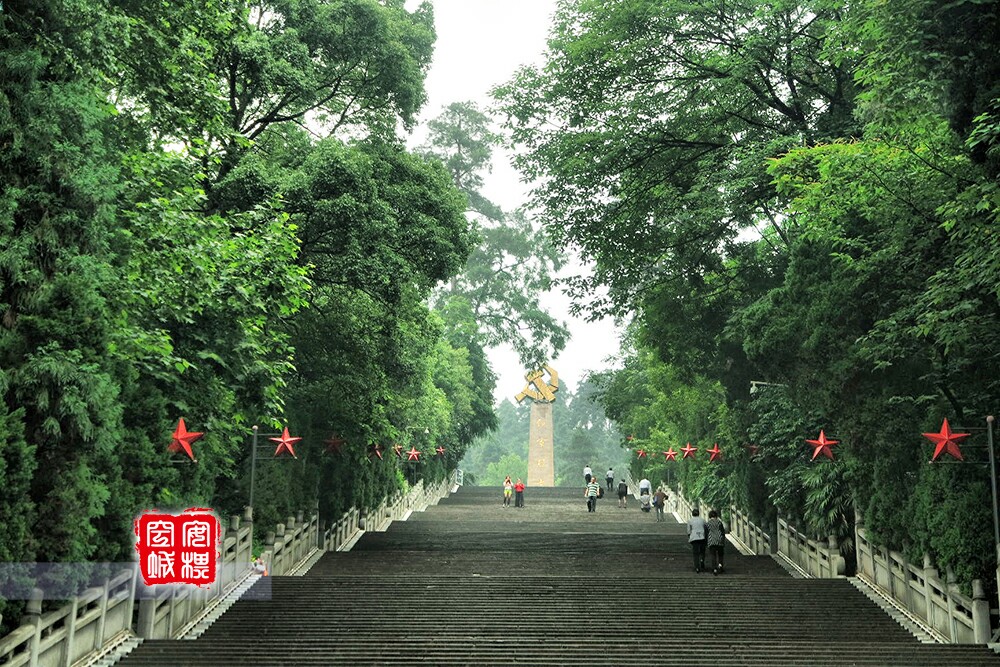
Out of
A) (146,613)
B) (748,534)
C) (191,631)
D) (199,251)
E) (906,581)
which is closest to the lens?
(146,613)

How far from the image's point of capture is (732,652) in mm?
12039

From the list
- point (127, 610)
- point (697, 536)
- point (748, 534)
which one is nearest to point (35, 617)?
point (127, 610)

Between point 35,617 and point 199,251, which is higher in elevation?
point 199,251

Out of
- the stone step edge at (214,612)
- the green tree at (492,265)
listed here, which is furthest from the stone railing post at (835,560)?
the green tree at (492,265)

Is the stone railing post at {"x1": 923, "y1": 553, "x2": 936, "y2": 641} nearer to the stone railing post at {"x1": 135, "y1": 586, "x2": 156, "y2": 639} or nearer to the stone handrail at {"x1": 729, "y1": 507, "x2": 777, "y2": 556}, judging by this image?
the stone handrail at {"x1": 729, "y1": 507, "x2": 777, "y2": 556}

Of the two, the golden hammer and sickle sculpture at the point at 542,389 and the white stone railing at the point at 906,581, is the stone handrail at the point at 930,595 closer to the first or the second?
the white stone railing at the point at 906,581

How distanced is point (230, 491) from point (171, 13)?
9.02 metres

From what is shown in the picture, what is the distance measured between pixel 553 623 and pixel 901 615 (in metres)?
4.50

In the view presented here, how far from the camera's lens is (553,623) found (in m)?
13.4

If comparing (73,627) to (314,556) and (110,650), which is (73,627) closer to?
(110,650)

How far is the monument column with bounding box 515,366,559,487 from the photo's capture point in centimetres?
5234

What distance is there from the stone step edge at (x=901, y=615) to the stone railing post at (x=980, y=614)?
0.57m

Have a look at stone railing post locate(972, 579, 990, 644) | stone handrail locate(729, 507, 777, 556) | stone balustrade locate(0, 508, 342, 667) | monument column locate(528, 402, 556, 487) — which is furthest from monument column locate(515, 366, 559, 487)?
stone railing post locate(972, 579, 990, 644)

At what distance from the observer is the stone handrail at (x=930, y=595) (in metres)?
12.3
